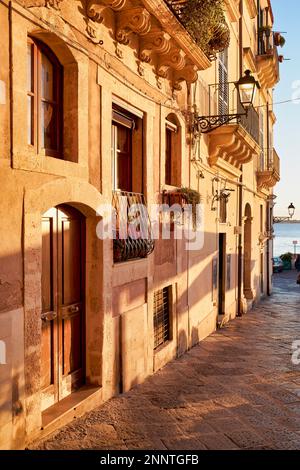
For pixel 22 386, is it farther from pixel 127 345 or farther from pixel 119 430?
pixel 127 345

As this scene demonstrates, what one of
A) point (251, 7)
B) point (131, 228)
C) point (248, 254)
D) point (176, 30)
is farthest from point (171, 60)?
point (248, 254)

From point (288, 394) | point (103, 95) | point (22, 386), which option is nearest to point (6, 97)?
point (103, 95)

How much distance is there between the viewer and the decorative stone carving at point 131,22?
6078 millimetres

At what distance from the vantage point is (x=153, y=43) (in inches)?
274

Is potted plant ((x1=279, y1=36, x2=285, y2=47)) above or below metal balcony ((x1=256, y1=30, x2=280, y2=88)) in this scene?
above

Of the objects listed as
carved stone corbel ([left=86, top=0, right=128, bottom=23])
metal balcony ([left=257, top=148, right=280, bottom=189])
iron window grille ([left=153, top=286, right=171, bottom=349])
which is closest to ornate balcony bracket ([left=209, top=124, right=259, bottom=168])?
iron window grille ([left=153, top=286, right=171, bottom=349])

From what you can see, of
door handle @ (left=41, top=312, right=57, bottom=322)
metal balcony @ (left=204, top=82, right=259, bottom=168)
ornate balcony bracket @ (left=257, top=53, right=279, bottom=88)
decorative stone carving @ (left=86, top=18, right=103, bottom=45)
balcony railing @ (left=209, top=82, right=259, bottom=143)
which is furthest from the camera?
ornate balcony bracket @ (left=257, top=53, right=279, bottom=88)

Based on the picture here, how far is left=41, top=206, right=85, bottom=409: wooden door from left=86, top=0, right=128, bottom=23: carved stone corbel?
2286mm

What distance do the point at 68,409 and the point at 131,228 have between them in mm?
2625

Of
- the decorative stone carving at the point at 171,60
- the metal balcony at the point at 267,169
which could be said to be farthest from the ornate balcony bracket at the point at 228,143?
the metal balcony at the point at 267,169

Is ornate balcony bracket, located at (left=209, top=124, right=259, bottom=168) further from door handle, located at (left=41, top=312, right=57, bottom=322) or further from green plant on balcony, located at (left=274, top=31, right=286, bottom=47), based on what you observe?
green plant on balcony, located at (left=274, top=31, right=286, bottom=47)

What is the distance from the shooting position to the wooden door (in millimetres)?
5094

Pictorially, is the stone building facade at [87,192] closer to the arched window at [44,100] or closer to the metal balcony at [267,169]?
the arched window at [44,100]
